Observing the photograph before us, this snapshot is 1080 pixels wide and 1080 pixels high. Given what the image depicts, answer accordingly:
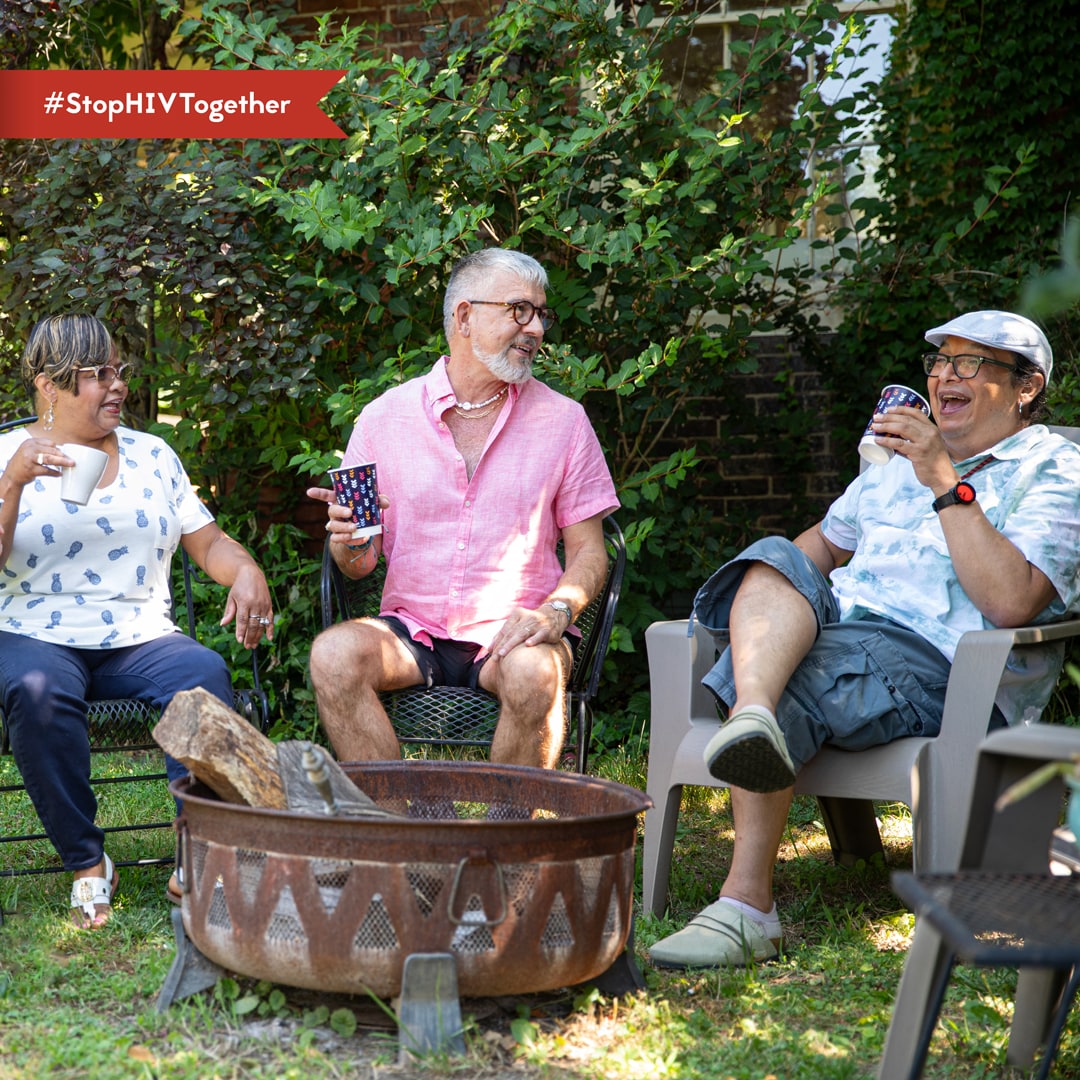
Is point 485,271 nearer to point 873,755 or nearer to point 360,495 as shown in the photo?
point 360,495

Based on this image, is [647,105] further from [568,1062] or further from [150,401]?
[568,1062]

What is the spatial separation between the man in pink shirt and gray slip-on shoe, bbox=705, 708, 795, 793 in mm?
678

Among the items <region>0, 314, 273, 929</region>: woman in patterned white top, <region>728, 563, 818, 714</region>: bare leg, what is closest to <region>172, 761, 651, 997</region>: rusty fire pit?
<region>728, 563, 818, 714</region>: bare leg

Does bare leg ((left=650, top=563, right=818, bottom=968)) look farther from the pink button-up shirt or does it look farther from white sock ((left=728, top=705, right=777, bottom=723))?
the pink button-up shirt

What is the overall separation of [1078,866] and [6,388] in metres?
4.28

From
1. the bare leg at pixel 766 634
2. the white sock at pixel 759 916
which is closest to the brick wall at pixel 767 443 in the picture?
the bare leg at pixel 766 634

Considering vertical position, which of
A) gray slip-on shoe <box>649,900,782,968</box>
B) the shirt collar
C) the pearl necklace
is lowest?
gray slip-on shoe <box>649,900,782,968</box>

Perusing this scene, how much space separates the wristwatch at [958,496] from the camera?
272 cm

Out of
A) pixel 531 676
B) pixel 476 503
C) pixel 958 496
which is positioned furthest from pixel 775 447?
pixel 531 676

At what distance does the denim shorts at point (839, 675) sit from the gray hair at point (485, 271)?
99 centimetres

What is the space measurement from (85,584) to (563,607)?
1.14 meters

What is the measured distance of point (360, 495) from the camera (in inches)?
118

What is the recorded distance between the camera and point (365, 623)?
3074mm

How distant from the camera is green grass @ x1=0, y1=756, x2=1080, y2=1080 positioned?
2.11 meters
